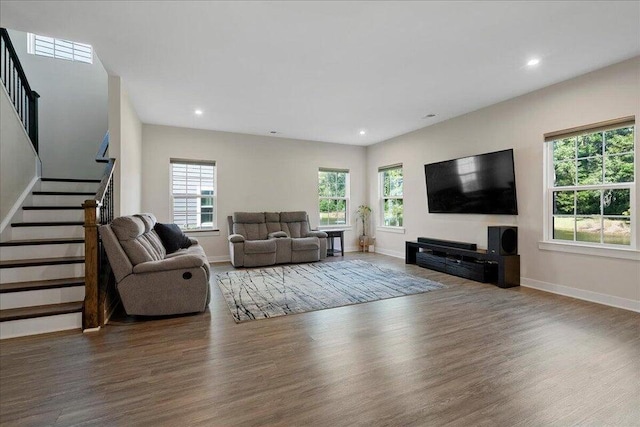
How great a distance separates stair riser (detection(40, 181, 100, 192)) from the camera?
4234mm

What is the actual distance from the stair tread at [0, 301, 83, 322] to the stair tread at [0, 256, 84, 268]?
0.44m

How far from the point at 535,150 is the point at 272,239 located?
174 inches

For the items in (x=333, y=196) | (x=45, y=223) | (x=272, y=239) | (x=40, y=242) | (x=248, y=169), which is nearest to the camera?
(x=40, y=242)

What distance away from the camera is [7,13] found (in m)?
2.43

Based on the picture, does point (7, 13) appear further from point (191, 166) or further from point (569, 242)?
point (569, 242)

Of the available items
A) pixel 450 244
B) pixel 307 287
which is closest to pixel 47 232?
pixel 307 287

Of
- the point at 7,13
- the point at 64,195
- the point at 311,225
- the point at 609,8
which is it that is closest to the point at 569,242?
the point at 609,8

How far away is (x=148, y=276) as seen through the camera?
2.90 m

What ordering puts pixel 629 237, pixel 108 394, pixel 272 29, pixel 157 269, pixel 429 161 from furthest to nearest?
pixel 429 161 < pixel 629 237 < pixel 157 269 < pixel 272 29 < pixel 108 394

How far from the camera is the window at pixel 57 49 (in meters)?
4.67

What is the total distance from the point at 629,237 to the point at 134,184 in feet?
21.5

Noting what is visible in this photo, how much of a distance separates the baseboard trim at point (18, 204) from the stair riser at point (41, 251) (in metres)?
0.33

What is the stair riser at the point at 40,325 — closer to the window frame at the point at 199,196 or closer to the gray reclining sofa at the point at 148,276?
the gray reclining sofa at the point at 148,276

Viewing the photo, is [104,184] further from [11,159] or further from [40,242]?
[11,159]
